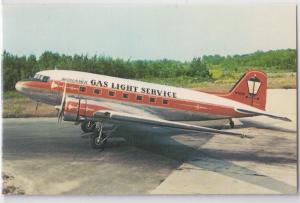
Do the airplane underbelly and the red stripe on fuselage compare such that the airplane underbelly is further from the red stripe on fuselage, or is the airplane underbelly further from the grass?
the grass

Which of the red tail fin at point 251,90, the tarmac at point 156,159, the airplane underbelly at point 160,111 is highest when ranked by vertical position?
the red tail fin at point 251,90

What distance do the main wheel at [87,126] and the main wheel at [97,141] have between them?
8cm

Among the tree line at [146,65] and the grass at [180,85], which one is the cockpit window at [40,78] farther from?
the grass at [180,85]

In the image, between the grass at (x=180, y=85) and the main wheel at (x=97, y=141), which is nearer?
the grass at (x=180, y=85)

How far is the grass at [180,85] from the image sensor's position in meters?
4.98

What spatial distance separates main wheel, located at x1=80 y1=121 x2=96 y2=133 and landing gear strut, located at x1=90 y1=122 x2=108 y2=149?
0.07 meters

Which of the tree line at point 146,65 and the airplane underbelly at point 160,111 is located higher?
the tree line at point 146,65

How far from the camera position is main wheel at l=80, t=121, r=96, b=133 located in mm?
5094

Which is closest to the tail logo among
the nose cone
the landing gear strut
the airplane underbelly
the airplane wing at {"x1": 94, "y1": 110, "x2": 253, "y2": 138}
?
the airplane underbelly

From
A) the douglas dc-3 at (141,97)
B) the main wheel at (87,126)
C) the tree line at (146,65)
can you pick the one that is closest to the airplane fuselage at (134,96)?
the douglas dc-3 at (141,97)

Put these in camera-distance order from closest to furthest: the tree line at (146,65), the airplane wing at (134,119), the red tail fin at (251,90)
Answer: the airplane wing at (134,119)
the tree line at (146,65)
the red tail fin at (251,90)

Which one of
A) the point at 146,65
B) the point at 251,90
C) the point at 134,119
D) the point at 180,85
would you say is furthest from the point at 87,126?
the point at 251,90

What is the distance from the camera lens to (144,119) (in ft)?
15.9

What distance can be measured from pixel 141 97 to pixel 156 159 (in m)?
0.87
